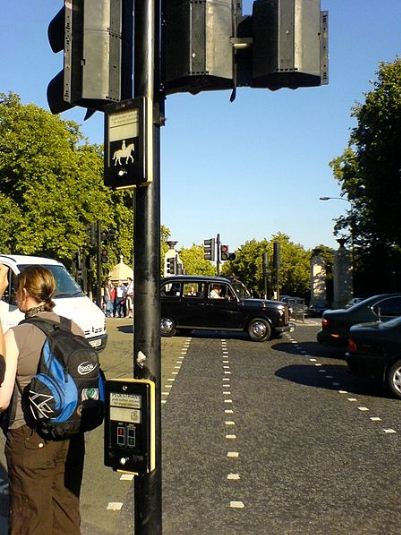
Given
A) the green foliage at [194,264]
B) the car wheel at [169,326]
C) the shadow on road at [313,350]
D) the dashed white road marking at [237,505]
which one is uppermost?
the green foliage at [194,264]

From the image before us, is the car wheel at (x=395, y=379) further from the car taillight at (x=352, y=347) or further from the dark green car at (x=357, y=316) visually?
the dark green car at (x=357, y=316)

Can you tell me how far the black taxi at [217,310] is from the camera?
16.5 m

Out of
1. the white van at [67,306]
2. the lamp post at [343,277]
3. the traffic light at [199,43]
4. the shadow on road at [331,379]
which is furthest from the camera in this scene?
the lamp post at [343,277]

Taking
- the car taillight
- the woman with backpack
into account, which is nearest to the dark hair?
the woman with backpack

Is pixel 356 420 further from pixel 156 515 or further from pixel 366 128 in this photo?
pixel 366 128

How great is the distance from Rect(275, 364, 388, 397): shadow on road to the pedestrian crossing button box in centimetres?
703

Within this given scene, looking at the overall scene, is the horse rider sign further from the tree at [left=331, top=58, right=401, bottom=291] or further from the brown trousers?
the tree at [left=331, top=58, right=401, bottom=291]

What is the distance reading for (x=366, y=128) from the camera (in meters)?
35.2

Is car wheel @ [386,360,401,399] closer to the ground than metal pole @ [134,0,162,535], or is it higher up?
closer to the ground

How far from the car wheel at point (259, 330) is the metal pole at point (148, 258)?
540 inches

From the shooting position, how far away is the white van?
402 inches

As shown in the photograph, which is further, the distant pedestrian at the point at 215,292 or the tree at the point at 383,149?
the tree at the point at 383,149

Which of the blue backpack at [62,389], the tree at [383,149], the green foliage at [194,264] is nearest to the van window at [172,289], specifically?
the blue backpack at [62,389]

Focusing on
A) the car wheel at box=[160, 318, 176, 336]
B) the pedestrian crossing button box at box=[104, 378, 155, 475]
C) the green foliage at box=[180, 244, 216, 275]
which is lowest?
the car wheel at box=[160, 318, 176, 336]
